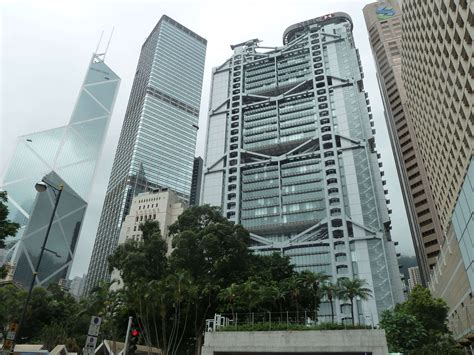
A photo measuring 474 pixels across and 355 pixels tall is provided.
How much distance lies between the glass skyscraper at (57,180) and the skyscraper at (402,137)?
120m

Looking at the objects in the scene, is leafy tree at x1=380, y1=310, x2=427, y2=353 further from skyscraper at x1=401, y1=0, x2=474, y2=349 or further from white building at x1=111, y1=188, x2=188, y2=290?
white building at x1=111, y1=188, x2=188, y2=290

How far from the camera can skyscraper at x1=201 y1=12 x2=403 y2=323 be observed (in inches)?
3804

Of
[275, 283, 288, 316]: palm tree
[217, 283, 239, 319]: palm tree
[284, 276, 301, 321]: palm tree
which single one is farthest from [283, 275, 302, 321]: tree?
[217, 283, 239, 319]: palm tree

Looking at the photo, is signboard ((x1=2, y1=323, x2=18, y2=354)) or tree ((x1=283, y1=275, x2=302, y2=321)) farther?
tree ((x1=283, y1=275, x2=302, y2=321))

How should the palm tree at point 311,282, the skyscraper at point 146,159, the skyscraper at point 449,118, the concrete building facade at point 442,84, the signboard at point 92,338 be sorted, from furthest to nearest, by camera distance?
the skyscraper at point 146,159, the palm tree at point 311,282, the concrete building facade at point 442,84, the skyscraper at point 449,118, the signboard at point 92,338

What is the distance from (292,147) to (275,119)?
12.1m

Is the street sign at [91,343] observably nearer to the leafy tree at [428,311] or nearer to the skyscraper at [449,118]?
the skyscraper at [449,118]

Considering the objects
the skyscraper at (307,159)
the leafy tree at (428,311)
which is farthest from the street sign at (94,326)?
the skyscraper at (307,159)

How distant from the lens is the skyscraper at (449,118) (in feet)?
117

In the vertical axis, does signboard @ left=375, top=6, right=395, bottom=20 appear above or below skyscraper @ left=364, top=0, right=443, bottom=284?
above

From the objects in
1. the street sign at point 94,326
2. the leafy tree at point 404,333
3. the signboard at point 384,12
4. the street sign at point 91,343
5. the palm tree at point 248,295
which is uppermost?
the signboard at point 384,12

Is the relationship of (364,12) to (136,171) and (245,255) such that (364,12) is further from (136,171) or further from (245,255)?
(245,255)

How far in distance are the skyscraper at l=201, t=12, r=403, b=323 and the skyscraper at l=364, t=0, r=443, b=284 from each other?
1430 cm

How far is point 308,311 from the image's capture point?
144 ft
